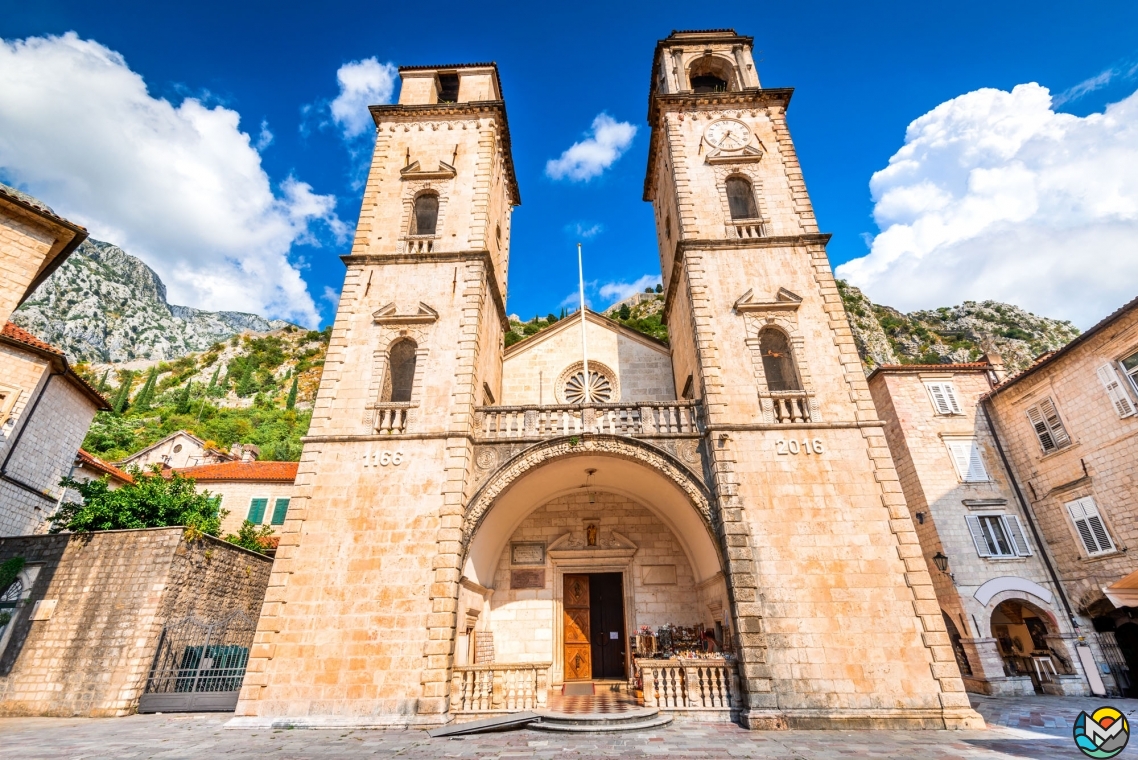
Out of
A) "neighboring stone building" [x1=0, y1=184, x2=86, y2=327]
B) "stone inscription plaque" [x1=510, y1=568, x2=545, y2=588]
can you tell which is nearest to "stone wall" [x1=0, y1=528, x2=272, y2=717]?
"neighboring stone building" [x1=0, y1=184, x2=86, y2=327]

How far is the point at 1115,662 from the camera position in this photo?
558 inches

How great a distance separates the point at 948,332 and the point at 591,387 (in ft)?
204

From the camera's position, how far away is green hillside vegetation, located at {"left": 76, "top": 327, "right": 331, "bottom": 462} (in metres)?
47.9

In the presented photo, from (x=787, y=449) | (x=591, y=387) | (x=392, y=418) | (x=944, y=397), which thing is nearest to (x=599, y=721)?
(x=787, y=449)

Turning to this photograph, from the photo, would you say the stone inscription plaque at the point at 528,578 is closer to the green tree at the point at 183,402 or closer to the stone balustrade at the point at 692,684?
the stone balustrade at the point at 692,684

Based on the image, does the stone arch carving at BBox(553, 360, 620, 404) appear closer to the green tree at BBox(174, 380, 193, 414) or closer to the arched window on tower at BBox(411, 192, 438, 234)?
the arched window on tower at BBox(411, 192, 438, 234)

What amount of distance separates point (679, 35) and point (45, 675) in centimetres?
2577

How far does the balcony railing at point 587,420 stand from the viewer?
1195cm

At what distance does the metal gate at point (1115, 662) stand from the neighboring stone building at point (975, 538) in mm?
470

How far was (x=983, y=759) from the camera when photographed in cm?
665

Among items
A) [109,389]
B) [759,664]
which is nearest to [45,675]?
[759,664]

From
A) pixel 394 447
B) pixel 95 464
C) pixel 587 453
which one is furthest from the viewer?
pixel 95 464

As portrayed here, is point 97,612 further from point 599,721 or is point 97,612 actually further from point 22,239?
point 599,721

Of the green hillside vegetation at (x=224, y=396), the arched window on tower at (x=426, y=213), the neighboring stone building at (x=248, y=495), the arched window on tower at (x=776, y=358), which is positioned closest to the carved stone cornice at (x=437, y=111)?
the arched window on tower at (x=426, y=213)
